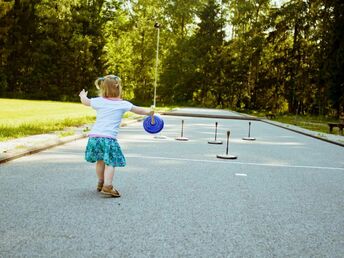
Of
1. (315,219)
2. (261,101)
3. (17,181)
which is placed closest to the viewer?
(315,219)

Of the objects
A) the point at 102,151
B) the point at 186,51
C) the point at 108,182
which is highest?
the point at 186,51

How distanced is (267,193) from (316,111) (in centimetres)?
5280

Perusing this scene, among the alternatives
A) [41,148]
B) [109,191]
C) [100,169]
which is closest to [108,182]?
[109,191]

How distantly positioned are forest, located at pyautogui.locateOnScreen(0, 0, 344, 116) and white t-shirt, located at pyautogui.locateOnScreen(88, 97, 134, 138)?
35260mm

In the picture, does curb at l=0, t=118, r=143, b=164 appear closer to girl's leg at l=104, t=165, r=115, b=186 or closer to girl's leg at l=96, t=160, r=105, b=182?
girl's leg at l=96, t=160, r=105, b=182

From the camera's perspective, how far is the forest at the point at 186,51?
5006cm

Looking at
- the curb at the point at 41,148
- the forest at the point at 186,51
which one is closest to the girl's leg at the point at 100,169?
the curb at the point at 41,148

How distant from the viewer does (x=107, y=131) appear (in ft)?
19.5

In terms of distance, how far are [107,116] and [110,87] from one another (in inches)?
16.1

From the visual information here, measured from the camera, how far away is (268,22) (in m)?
57.4

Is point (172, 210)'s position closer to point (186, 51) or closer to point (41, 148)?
point (41, 148)

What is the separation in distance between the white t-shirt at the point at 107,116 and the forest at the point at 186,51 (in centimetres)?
3526

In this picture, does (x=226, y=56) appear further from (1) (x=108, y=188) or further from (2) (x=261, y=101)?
(1) (x=108, y=188)

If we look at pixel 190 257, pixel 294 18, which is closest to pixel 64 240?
pixel 190 257
